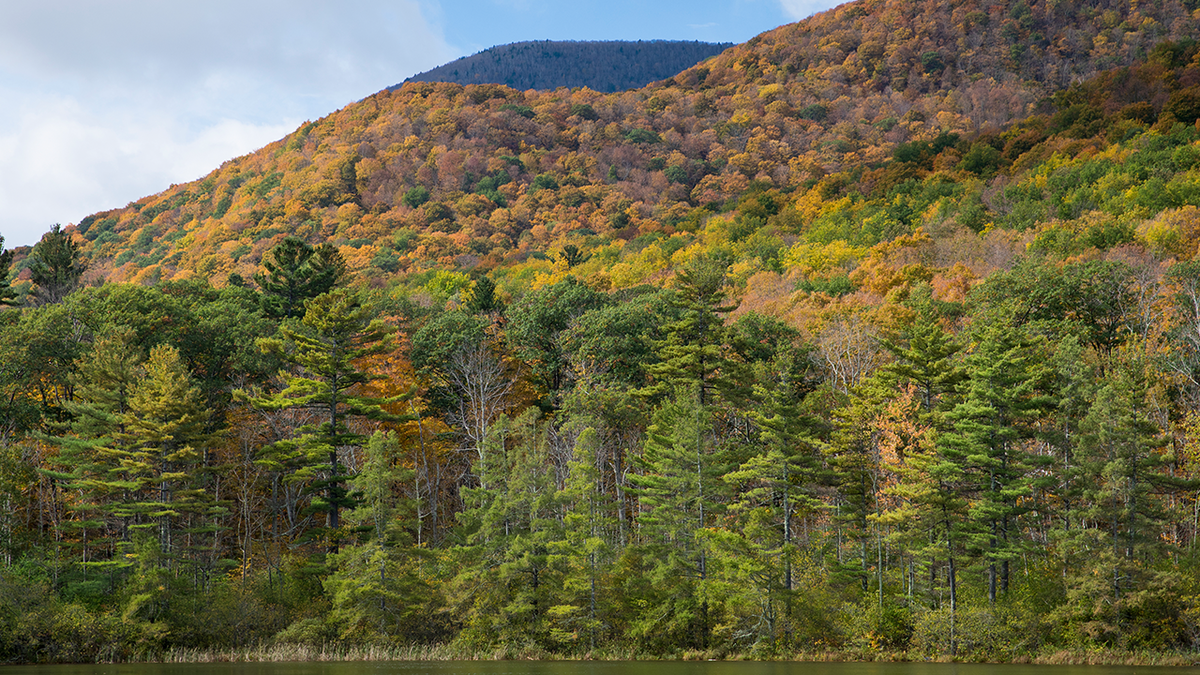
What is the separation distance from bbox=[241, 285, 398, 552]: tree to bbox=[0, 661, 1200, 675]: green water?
7947 millimetres

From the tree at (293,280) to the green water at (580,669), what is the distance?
74.7ft

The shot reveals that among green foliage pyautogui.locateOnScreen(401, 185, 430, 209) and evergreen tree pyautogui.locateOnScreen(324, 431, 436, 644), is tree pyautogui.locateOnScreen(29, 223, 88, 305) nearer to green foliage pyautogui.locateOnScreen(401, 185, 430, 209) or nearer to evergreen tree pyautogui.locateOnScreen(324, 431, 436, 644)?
evergreen tree pyautogui.locateOnScreen(324, 431, 436, 644)

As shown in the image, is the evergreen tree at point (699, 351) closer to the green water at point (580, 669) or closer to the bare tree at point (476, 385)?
the bare tree at point (476, 385)

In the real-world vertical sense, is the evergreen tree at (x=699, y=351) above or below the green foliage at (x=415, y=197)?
below

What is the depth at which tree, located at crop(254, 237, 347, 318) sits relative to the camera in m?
50.9

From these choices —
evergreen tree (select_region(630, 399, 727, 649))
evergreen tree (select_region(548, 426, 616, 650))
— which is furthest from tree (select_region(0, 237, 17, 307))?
evergreen tree (select_region(630, 399, 727, 649))

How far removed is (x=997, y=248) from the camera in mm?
58031

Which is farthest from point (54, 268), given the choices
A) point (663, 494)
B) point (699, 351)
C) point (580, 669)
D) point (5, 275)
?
point (580, 669)

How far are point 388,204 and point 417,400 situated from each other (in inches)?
2834

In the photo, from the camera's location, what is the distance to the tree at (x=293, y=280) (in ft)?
167

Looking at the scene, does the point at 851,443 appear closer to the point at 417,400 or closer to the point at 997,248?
the point at 417,400

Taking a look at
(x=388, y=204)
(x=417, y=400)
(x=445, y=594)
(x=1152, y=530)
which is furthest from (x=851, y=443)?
(x=388, y=204)

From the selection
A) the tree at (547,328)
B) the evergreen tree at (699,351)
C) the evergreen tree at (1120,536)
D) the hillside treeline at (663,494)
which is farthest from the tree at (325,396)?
the evergreen tree at (1120,536)

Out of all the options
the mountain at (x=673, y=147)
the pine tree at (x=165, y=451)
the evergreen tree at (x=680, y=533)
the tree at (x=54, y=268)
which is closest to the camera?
the evergreen tree at (x=680, y=533)
